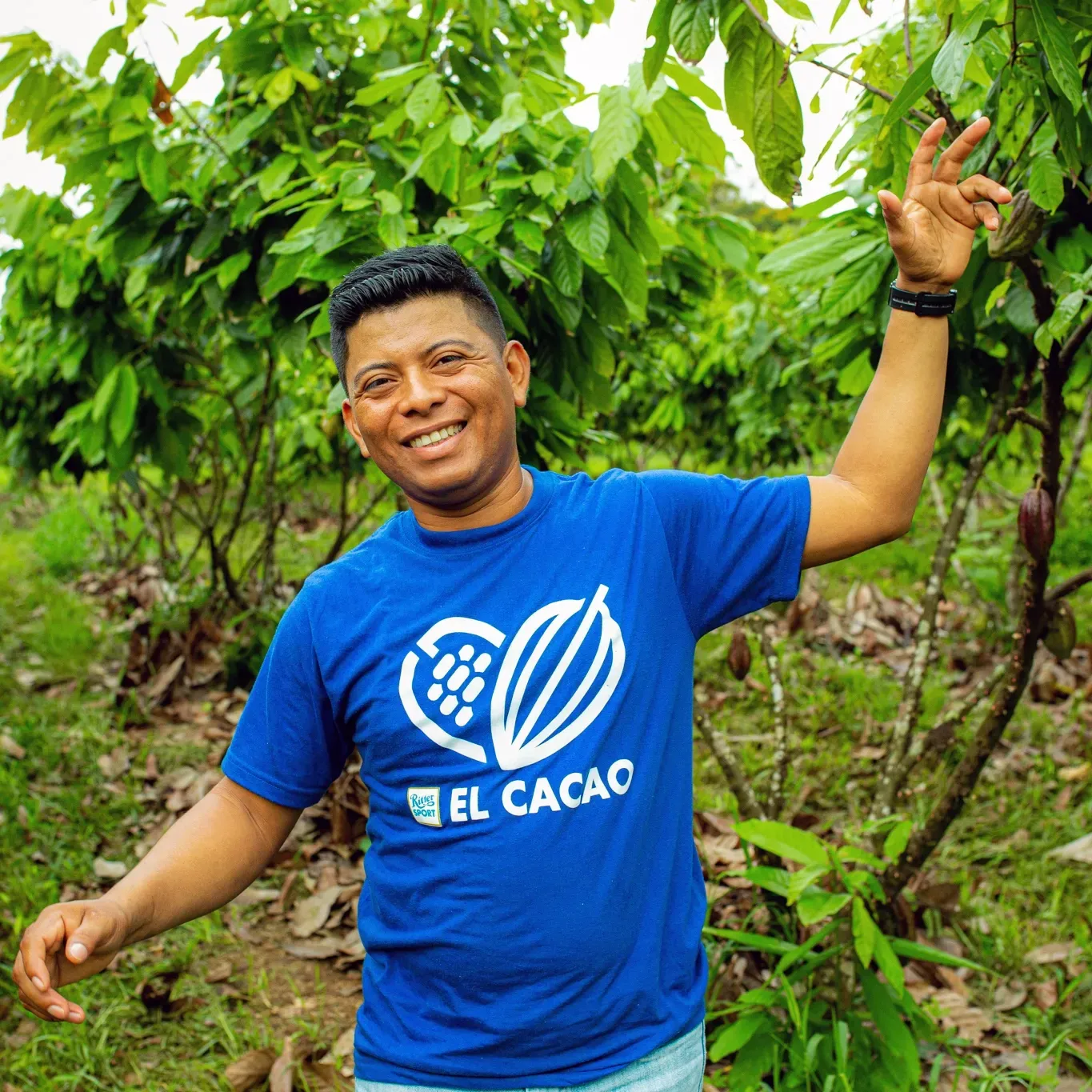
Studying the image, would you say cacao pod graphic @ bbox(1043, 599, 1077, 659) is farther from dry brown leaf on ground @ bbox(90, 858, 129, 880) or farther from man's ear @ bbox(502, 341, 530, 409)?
dry brown leaf on ground @ bbox(90, 858, 129, 880)

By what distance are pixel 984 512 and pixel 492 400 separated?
6.52 metres

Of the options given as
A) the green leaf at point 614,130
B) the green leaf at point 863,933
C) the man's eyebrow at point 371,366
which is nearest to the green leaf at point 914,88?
the green leaf at point 614,130

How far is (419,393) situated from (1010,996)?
1971 millimetres

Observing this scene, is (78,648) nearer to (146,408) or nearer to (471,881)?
(146,408)

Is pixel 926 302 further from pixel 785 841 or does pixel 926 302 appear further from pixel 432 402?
pixel 785 841

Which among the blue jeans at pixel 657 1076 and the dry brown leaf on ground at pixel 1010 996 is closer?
the blue jeans at pixel 657 1076

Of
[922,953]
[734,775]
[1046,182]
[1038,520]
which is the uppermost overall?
[1046,182]

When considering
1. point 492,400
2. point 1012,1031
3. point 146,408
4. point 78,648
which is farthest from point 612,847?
point 78,648

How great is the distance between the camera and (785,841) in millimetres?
1975

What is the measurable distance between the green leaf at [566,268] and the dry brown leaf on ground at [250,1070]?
5.21ft

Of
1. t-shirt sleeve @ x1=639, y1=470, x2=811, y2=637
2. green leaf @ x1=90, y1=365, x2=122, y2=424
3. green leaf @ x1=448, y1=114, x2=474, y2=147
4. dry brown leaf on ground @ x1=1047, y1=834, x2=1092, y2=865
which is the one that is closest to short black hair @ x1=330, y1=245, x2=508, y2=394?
t-shirt sleeve @ x1=639, y1=470, x2=811, y2=637

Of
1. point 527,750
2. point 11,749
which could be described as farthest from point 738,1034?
point 11,749

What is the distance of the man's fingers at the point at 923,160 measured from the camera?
1.16 metres

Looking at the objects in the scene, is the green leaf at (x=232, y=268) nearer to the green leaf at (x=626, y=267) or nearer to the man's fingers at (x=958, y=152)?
→ the green leaf at (x=626, y=267)
